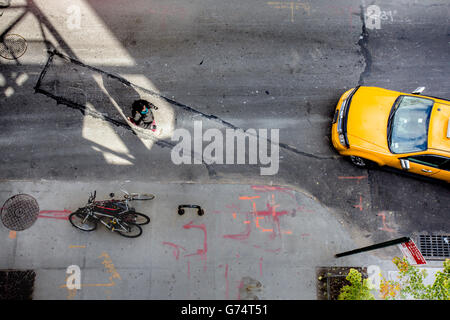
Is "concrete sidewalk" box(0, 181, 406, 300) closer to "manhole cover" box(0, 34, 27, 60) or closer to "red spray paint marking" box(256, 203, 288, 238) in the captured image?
"red spray paint marking" box(256, 203, 288, 238)

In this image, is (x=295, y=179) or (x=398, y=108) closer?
(x=398, y=108)

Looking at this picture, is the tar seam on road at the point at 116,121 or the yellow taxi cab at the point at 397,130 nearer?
the yellow taxi cab at the point at 397,130

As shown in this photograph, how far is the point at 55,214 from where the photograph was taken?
30.9 ft

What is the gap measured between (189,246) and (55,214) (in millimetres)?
3855

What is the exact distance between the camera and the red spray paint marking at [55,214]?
9.41 meters

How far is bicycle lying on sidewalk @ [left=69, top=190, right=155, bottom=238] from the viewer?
8.84 meters

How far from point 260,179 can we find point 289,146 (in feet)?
4.32

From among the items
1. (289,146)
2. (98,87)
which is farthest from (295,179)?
(98,87)

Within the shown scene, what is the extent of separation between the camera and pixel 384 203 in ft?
31.9

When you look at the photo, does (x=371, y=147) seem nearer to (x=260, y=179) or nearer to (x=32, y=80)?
(x=260, y=179)

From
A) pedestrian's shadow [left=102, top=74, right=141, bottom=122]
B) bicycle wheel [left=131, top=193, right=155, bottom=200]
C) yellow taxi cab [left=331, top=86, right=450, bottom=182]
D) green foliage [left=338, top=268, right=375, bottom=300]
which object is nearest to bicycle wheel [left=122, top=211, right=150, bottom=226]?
bicycle wheel [left=131, top=193, right=155, bottom=200]

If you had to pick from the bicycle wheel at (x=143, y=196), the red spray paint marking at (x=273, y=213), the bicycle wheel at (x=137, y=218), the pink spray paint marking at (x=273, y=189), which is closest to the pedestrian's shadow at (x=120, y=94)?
the bicycle wheel at (x=143, y=196)

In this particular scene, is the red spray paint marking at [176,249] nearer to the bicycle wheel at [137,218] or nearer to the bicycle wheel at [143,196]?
the bicycle wheel at [137,218]

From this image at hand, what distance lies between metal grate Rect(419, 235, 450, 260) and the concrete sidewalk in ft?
4.01
